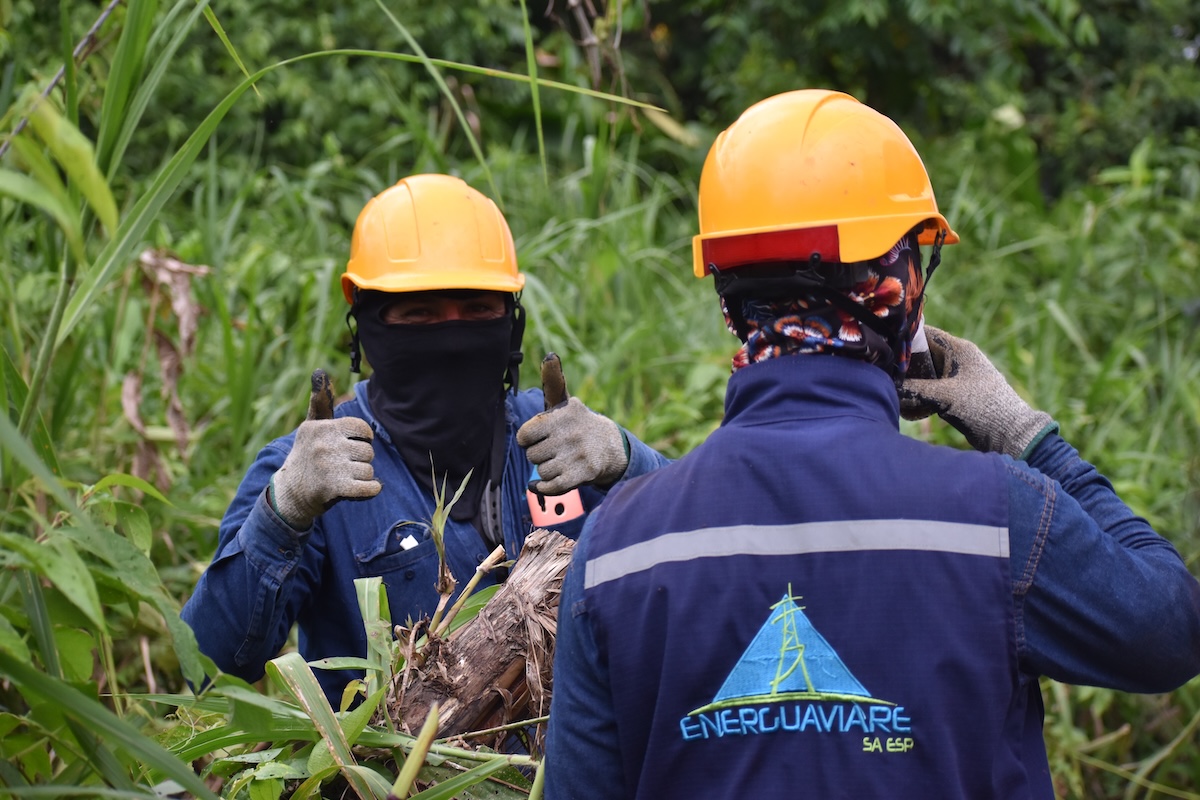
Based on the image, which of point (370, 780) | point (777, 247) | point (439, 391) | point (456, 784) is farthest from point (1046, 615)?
point (439, 391)

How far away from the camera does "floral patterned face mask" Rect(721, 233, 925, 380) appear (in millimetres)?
1496

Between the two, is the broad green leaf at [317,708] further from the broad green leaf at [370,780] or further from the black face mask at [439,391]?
the black face mask at [439,391]

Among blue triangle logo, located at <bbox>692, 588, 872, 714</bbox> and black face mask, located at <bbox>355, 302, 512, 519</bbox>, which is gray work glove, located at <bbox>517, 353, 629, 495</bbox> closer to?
black face mask, located at <bbox>355, 302, 512, 519</bbox>

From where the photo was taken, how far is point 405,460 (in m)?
2.49

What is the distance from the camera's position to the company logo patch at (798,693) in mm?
1343

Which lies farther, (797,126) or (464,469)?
(464,469)

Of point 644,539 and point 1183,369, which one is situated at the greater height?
point 644,539

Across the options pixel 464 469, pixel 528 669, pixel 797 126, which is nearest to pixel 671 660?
pixel 528 669

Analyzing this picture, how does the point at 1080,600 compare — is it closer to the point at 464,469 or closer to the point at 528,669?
the point at 528,669

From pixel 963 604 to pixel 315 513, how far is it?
50.7 inches

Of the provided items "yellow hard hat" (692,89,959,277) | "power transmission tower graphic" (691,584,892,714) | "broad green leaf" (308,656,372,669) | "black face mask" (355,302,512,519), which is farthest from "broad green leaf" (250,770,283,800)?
"yellow hard hat" (692,89,959,277)

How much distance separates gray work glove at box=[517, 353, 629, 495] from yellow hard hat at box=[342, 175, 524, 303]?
1.01 feet

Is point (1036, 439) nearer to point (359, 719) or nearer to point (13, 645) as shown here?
point (359, 719)

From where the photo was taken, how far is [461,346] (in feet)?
8.03
